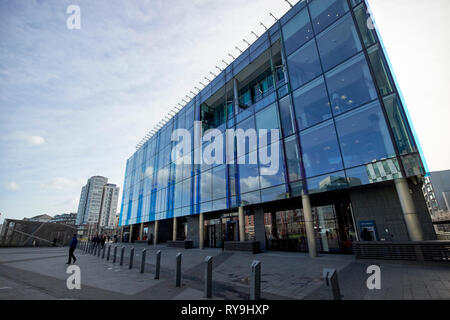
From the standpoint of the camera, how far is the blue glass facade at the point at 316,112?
433 inches

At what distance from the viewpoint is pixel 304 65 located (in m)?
15.4

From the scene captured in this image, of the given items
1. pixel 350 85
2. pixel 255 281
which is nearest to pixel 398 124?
pixel 350 85

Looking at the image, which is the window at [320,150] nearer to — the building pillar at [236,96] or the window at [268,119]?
the window at [268,119]

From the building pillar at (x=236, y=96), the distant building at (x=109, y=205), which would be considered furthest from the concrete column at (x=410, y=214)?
the distant building at (x=109, y=205)

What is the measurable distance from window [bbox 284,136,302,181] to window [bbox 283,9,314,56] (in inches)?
295

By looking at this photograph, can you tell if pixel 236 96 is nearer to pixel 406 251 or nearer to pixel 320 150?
pixel 320 150

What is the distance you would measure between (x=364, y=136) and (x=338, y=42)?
273 inches

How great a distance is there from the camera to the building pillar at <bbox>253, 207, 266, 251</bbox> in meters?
18.0

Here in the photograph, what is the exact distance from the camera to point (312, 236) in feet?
42.9

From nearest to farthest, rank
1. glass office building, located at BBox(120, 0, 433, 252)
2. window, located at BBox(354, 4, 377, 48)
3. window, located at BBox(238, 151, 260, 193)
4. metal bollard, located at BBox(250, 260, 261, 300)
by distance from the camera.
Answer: metal bollard, located at BBox(250, 260, 261, 300) < glass office building, located at BBox(120, 0, 433, 252) < window, located at BBox(354, 4, 377, 48) < window, located at BBox(238, 151, 260, 193)

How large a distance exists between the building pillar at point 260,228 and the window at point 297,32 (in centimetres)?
1380

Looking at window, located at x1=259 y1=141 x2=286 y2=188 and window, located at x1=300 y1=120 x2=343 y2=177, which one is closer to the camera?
window, located at x1=300 y1=120 x2=343 y2=177

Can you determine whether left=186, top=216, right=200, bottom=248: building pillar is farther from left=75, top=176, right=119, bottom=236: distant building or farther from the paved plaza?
left=75, top=176, right=119, bottom=236: distant building

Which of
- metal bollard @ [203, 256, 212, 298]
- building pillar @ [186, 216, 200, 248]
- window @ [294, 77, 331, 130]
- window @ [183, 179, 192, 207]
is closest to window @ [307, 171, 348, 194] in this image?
window @ [294, 77, 331, 130]
